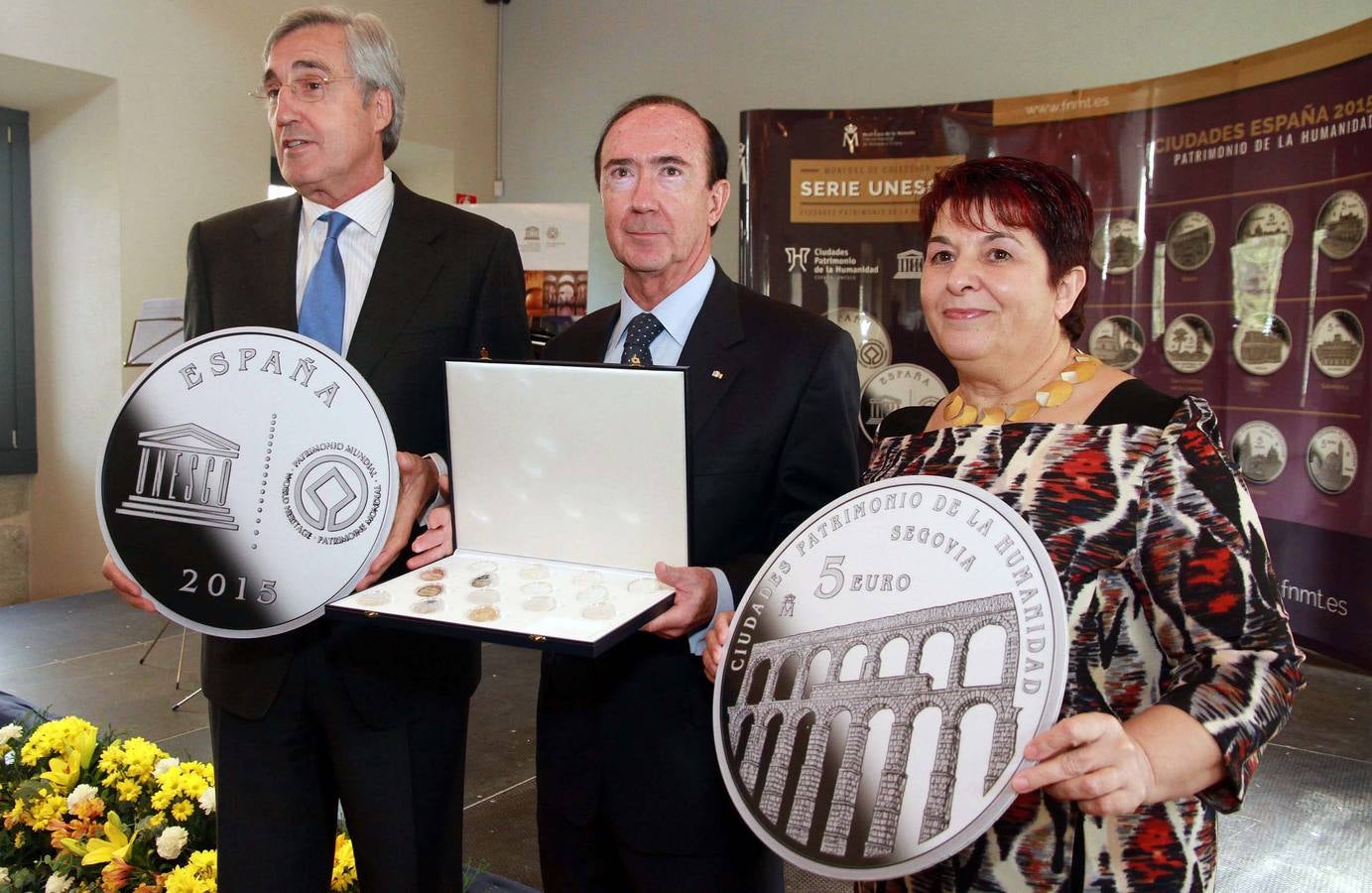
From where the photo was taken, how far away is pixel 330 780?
5.19ft

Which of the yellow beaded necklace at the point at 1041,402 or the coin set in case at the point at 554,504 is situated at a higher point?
the yellow beaded necklace at the point at 1041,402

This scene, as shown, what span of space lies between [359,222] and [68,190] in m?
5.02

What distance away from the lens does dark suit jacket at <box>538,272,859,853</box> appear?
1387mm

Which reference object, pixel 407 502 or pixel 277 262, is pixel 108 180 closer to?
pixel 277 262

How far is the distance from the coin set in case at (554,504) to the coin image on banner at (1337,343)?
348 centimetres

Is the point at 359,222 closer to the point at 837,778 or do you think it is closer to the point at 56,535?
the point at 837,778

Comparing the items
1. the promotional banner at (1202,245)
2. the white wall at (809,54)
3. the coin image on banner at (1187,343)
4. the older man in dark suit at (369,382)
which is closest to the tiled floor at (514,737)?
the promotional banner at (1202,245)

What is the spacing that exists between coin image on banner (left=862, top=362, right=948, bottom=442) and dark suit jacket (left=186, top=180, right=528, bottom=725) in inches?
135

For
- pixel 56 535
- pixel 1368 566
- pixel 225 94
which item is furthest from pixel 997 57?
pixel 56 535

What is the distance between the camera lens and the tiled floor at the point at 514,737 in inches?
112

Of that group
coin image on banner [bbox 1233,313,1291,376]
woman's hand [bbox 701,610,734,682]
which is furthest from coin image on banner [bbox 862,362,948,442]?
woman's hand [bbox 701,610,734,682]

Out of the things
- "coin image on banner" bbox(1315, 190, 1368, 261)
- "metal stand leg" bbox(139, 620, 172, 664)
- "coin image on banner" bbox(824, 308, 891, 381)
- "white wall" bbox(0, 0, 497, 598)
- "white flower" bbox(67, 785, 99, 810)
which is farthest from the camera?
"white wall" bbox(0, 0, 497, 598)

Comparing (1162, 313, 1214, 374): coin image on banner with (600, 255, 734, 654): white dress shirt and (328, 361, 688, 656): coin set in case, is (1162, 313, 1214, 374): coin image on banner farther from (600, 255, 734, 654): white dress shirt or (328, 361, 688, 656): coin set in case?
(328, 361, 688, 656): coin set in case

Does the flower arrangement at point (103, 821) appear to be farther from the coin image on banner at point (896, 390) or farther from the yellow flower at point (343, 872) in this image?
the coin image on banner at point (896, 390)
